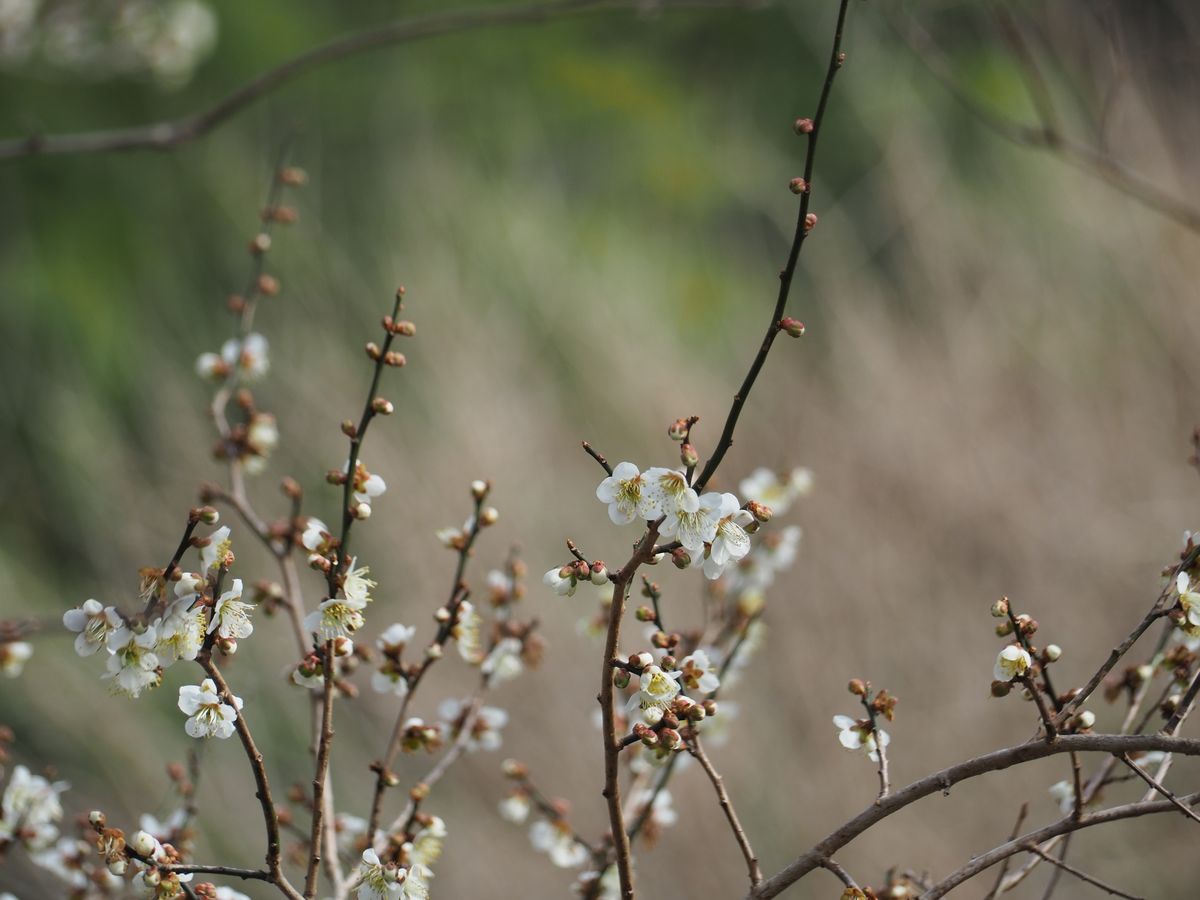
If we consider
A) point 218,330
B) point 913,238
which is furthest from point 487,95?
point 913,238

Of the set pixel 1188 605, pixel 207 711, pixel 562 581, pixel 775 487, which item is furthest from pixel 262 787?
pixel 775 487

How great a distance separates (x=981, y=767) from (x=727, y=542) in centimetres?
18

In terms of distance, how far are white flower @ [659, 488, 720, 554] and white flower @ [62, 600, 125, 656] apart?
29cm

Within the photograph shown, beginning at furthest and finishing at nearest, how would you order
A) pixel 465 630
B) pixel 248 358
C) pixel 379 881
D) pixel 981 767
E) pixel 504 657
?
pixel 248 358
pixel 504 657
pixel 465 630
pixel 379 881
pixel 981 767

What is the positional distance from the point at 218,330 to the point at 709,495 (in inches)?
124

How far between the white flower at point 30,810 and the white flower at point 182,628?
35cm

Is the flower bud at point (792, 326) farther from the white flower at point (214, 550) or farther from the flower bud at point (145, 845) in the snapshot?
the flower bud at point (145, 845)

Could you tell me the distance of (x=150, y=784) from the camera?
2.34 meters

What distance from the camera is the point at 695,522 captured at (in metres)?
0.57

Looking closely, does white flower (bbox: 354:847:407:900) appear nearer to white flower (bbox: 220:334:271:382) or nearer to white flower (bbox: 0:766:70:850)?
white flower (bbox: 0:766:70:850)

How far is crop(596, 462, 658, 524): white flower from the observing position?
0.61 metres

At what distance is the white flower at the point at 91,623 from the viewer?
21.6 inches

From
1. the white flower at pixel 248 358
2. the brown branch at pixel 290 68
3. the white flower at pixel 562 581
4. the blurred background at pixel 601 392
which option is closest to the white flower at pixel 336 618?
the white flower at pixel 562 581

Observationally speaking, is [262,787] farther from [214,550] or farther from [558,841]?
[558,841]
